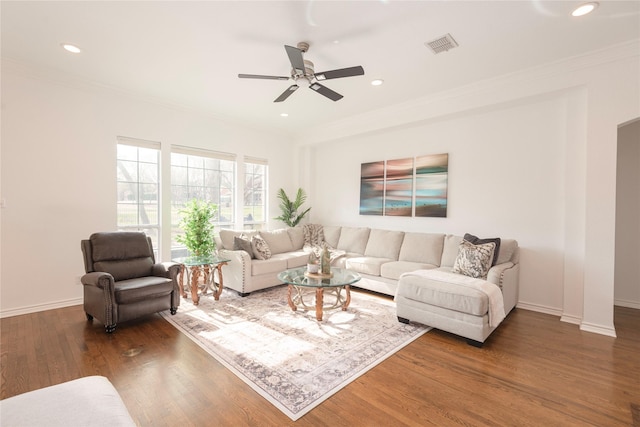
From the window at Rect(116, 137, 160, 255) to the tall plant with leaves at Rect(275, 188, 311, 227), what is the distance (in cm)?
239

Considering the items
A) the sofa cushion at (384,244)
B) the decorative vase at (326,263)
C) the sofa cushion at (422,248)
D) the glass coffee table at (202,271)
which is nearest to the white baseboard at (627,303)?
the sofa cushion at (422,248)

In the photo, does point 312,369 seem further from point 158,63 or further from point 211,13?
point 158,63

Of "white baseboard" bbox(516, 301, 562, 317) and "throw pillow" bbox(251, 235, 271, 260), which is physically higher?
"throw pillow" bbox(251, 235, 271, 260)

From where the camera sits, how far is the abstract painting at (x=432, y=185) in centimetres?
471

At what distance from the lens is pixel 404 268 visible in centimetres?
425

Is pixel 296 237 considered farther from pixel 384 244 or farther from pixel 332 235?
pixel 384 244

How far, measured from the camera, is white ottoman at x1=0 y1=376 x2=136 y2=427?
102 cm

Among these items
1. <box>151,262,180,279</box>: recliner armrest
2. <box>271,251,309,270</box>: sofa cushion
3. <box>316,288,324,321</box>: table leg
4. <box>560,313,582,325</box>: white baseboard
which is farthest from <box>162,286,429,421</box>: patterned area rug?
<box>560,313,582,325</box>: white baseboard

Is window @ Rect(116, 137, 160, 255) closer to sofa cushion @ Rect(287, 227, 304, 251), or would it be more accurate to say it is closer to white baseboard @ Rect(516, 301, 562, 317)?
sofa cushion @ Rect(287, 227, 304, 251)

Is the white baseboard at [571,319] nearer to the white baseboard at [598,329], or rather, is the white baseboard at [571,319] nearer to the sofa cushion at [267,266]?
the white baseboard at [598,329]

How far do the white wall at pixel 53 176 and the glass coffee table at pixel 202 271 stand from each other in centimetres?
126

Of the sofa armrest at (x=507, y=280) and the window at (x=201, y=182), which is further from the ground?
Result: the window at (x=201, y=182)

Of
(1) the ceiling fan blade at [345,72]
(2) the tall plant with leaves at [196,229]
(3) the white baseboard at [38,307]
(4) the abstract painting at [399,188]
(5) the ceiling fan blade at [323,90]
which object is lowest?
(3) the white baseboard at [38,307]

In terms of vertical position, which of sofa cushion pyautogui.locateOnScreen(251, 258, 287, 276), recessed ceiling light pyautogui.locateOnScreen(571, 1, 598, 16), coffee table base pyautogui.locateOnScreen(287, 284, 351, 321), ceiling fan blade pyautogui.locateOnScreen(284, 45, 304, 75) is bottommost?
coffee table base pyautogui.locateOnScreen(287, 284, 351, 321)
